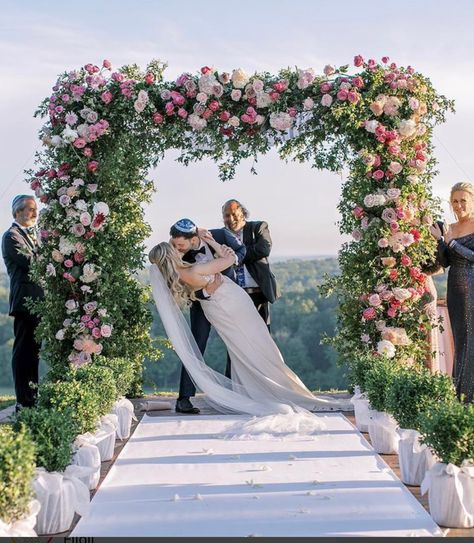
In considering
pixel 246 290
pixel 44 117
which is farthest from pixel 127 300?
pixel 44 117

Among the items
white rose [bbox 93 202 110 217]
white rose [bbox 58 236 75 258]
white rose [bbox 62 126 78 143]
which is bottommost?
white rose [bbox 58 236 75 258]

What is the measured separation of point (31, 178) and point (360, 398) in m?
3.64

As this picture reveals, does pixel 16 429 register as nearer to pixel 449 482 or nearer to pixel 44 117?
pixel 449 482

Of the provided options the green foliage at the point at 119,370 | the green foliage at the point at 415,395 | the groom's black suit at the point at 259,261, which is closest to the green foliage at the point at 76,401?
the green foliage at the point at 119,370

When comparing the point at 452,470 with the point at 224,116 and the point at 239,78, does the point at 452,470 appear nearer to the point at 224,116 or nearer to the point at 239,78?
the point at 224,116

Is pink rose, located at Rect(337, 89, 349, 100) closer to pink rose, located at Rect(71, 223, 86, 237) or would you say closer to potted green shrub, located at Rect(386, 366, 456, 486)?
pink rose, located at Rect(71, 223, 86, 237)

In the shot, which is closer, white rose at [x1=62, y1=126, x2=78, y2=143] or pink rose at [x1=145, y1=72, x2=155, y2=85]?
white rose at [x1=62, y1=126, x2=78, y2=143]

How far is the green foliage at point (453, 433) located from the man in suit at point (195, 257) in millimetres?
3588

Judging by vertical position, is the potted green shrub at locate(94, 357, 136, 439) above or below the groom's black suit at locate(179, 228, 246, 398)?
below

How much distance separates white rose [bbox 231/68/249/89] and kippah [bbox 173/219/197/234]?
1.31 metres

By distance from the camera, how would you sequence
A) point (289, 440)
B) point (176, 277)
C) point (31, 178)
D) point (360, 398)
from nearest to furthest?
point (289, 440) < point (360, 398) < point (176, 277) < point (31, 178)

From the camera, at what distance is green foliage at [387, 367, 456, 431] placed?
15.9ft

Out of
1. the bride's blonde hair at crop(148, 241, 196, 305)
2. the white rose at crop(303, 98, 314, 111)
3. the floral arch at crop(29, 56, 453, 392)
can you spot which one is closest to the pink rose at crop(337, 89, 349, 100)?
the floral arch at crop(29, 56, 453, 392)

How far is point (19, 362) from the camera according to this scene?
7.64 m
